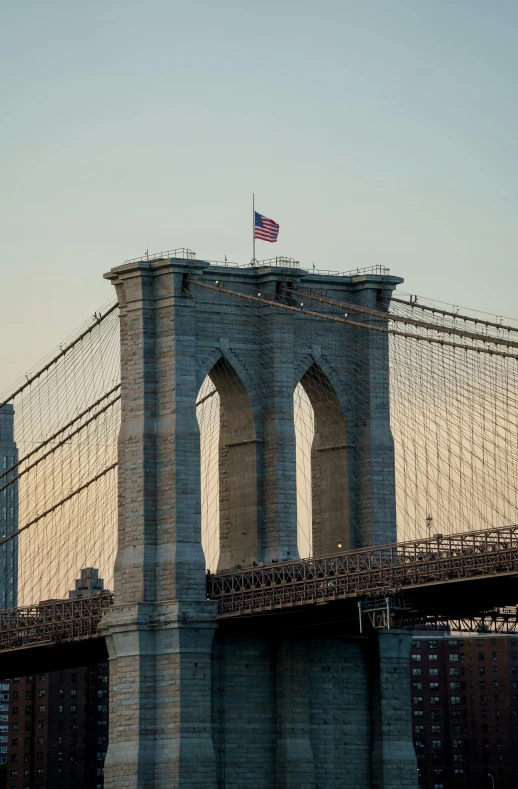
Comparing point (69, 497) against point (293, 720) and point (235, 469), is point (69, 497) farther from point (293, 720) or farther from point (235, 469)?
point (293, 720)

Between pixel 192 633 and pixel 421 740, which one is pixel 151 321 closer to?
pixel 192 633

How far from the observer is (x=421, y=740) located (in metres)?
198

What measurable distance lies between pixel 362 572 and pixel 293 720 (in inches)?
520

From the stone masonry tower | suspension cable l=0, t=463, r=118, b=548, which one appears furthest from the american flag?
suspension cable l=0, t=463, r=118, b=548

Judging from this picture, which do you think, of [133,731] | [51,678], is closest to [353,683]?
[133,731]

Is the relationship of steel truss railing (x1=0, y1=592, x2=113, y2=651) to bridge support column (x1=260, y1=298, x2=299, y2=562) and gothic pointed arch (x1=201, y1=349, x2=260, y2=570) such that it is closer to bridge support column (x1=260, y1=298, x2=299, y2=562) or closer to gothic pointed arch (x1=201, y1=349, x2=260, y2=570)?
gothic pointed arch (x1=201, y1=349, x2=260, y2=570)

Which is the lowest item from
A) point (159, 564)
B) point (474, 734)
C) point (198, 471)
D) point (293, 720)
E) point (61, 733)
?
point (293, 720)

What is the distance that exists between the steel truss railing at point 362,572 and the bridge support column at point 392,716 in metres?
5.12

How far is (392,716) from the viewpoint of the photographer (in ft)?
343

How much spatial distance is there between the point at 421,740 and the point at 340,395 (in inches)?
3830

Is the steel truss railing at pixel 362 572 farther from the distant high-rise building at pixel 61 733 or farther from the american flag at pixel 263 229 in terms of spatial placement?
the distant high-rise building at pixel 61 733

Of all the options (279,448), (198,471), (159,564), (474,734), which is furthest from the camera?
(474,734)

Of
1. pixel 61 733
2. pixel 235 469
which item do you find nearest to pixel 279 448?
pixel 235 469

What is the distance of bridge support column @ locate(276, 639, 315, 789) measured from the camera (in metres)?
101
